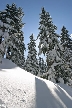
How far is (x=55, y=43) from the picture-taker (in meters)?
22.2

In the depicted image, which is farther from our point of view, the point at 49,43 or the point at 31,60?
the point at 31,60

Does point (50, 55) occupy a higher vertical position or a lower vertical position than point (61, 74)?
higher

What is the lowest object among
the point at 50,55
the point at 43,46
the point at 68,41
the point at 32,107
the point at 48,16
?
the point at 32,107

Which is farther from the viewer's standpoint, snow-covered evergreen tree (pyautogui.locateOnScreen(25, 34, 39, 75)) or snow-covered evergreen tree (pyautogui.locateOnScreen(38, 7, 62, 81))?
snow-covered evergreen tree (pyautogui.locateOnScreen(25, 34, 39, 75))

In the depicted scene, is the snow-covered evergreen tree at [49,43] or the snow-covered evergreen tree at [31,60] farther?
the snow-covered evergreen tree at [31,60]

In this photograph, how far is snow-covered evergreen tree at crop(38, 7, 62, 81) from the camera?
69.8ft

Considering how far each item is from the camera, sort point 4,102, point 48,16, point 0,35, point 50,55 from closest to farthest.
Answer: point 4,102 → point 0,35 → point 50,55 → point 48,16

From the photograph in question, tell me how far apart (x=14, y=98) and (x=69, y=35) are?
2474 centimetres

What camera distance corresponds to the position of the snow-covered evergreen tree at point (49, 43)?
2126 centimetres

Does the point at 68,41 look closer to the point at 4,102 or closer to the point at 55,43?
the point at 55,43

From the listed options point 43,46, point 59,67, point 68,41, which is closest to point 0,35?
point 43,46

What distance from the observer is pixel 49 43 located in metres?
22.4

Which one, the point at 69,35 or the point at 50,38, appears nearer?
the point at 50,38

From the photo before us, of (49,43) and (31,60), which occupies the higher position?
(49,43)
